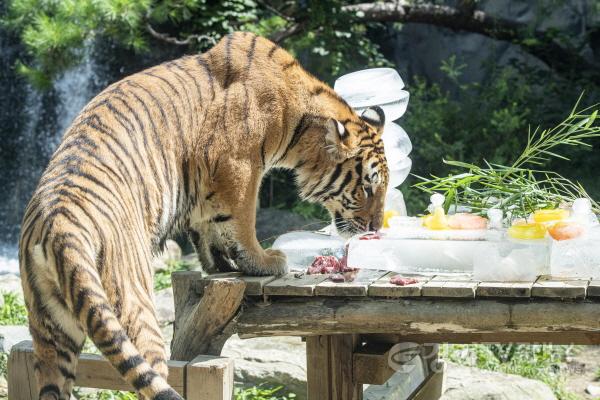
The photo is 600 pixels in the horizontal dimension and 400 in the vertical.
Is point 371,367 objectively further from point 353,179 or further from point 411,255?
point 353,179

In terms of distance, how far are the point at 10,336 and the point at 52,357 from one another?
244cm

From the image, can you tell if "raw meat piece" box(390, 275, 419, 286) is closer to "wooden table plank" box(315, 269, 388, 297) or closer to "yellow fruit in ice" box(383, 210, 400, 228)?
"wooden table plank" box(315, 269, 388, 297)

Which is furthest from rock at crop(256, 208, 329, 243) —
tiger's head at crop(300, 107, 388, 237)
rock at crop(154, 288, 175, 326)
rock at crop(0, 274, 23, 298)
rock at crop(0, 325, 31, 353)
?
tiger's head at crop(300, 107, 388, 237)

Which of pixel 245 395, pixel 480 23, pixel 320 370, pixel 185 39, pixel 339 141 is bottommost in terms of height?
pixel 245 395

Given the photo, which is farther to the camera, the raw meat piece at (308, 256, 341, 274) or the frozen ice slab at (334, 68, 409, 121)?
the frozen ice slab at (334, 68, 409, 121)

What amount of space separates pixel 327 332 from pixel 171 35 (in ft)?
22.8

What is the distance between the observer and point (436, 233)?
12.7 feet

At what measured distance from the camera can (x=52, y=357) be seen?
3.25 metres

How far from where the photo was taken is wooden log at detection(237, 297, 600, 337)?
3484 mm

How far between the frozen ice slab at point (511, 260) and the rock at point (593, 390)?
2.89 metres

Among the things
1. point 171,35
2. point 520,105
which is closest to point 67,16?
point 171,35

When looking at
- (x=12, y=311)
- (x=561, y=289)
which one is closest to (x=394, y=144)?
(x=561, y=289)

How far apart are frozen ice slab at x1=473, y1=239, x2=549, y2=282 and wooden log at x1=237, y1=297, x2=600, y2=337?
0.11m

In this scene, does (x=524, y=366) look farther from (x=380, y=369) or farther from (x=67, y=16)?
(x=67, y=16)
